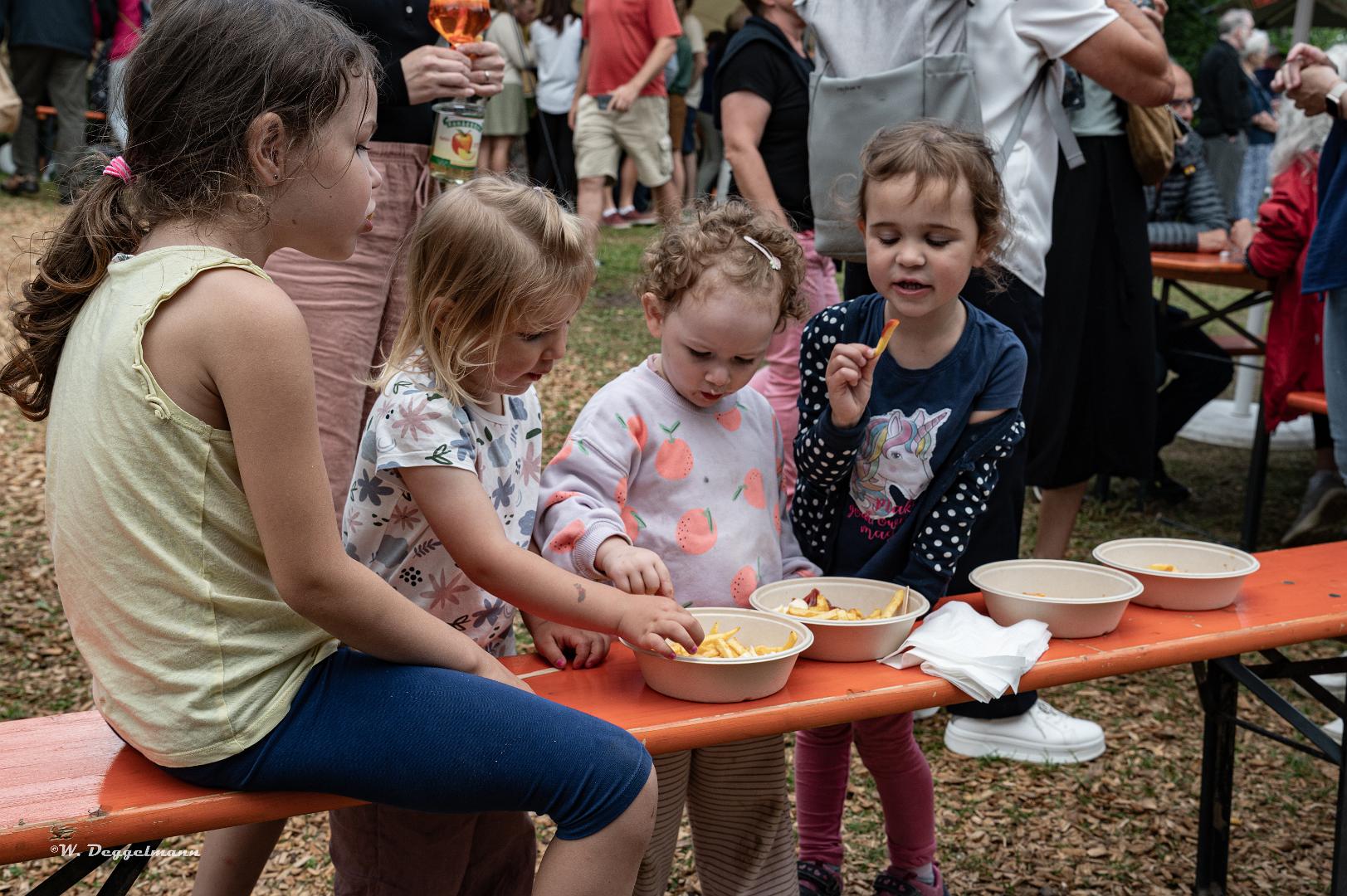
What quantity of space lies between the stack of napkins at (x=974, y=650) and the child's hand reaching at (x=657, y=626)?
387 millimetres

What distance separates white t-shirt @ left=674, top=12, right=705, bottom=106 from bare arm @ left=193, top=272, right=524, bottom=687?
1004 centimetres

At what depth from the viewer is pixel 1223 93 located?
10789 millimetres

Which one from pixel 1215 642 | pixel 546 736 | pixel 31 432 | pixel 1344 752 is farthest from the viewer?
pixel 31 432

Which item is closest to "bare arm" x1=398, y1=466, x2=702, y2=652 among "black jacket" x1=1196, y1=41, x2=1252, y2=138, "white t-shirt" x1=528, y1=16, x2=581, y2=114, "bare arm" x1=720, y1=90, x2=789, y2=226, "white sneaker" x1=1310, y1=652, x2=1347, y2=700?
"bare arm" x1=720, y1=90, x2=789, y2=226

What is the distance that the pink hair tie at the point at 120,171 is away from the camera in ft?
4.89

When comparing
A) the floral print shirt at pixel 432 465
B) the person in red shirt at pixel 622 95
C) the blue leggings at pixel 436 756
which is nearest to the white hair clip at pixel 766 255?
the floral print shirt at pixel 432 465

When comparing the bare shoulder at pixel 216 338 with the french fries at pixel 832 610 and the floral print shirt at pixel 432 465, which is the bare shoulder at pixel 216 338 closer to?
the floral print shirt at pixel 432 465

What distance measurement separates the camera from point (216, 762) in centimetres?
145

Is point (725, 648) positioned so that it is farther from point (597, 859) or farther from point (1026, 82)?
point (1026, 82)

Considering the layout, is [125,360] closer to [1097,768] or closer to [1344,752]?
[1344,752]

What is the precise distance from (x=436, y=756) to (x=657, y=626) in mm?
360

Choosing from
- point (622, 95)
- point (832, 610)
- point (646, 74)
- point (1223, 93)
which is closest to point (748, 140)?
point (832, 610)

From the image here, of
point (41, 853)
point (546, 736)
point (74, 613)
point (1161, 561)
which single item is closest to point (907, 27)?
point (1161, 561)

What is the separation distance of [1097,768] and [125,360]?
2595 mm
